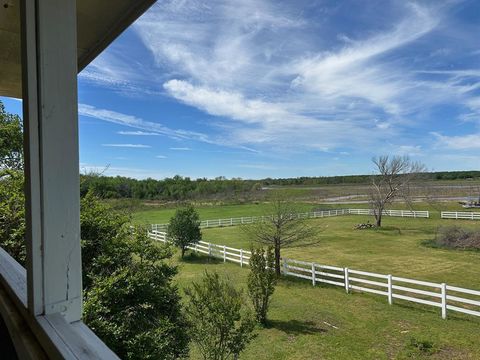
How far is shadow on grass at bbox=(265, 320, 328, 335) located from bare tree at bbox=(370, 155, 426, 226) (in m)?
17.1

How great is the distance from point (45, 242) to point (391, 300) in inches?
317

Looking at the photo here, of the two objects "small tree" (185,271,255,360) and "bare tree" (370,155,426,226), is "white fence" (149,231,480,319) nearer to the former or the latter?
"small tree" (185,271,255,360)

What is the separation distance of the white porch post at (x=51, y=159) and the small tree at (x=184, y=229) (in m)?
12.3

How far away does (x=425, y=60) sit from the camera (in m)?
2.72

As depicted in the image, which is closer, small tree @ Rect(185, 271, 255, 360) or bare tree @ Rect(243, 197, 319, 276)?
small tree @ Rect(185, 271, 255, 360)

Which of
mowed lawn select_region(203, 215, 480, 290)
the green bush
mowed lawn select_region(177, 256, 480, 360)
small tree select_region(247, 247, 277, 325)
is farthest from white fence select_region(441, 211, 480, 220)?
the green bush

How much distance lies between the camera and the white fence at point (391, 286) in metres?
6.59

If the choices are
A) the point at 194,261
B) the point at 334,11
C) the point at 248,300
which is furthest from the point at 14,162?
the point at 194,261

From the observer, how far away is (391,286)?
749 centimetres

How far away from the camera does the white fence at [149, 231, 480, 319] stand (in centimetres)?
659

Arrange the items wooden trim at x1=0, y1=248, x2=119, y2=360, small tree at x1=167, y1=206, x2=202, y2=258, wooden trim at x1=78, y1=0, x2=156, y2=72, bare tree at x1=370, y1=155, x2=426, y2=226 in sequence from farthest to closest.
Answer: bare tree at x1=370, y1=155, x2=426, y2=226, small tree at x1=167, y1=206, x2=202, y2=258, wooden trim at x1=78, y1=0, x2=156, y2=72, wooden trim at x1=0, y1=248, x2=119, y2=360

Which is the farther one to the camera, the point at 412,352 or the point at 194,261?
the point at 194,261

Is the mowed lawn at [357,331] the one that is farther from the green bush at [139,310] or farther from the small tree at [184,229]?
the small tree at [184,229]

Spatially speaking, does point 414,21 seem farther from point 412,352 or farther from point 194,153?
point 194,153
